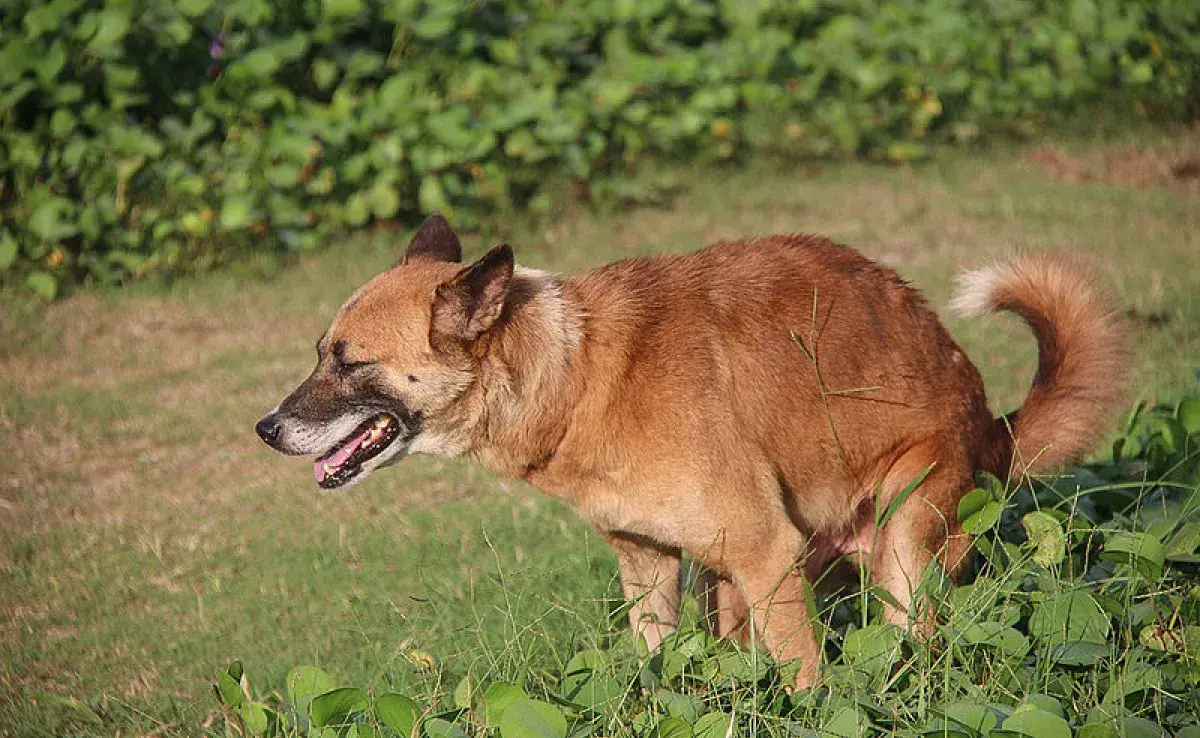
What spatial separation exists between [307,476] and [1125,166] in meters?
6.71

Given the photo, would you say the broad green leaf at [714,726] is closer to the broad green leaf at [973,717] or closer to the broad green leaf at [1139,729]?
the broad green leaf at [973,717]

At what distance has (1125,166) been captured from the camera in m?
9.95

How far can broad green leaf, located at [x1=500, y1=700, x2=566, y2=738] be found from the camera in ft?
10.9

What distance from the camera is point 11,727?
417 cm

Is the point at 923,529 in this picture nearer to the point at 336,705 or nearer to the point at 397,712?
the point at 397,712

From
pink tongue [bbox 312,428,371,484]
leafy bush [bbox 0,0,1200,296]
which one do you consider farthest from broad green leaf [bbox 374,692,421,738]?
leafy bush [bbox 0,0,1200,296]

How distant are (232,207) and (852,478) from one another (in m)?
4.84

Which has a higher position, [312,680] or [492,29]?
[492,29]

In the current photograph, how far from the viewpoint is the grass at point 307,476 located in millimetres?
4453

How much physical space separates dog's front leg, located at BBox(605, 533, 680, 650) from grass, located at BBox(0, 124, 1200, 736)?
13 cm

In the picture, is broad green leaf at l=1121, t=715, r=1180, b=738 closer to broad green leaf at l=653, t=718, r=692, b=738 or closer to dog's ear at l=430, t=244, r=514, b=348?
broad green leaf at l=653, t=718, r=692, b=738

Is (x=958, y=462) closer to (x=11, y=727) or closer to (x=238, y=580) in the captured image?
(x=238, y=580)

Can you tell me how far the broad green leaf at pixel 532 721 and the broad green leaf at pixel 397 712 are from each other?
0.83ft

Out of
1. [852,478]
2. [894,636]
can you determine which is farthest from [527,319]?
[894,636]
